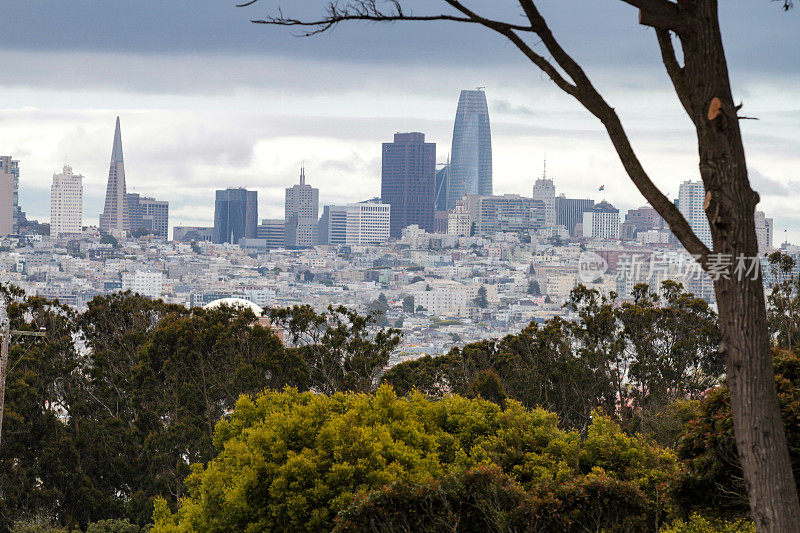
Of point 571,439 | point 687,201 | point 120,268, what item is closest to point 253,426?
point 571,439

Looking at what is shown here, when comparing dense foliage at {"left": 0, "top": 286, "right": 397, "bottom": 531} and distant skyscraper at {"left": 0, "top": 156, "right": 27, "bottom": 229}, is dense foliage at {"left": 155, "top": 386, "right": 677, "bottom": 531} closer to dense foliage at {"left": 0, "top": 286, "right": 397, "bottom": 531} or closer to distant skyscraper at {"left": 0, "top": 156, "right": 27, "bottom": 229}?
dense foliage at {"left": 0, "top": 286, "right": 397, "bottom": 531}

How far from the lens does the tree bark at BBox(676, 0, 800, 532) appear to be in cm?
297

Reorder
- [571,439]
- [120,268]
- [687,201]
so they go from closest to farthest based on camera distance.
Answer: [571,439], [687,201], [120,268]

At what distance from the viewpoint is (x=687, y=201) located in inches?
4562

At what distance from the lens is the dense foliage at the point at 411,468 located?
20.3 ft

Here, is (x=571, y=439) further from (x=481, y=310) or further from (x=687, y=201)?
(x=481, y=310)

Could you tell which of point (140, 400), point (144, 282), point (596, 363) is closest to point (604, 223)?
point (144, 282)

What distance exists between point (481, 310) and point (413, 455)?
13714cm

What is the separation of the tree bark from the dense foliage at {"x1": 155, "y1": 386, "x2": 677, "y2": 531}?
10.4 feet

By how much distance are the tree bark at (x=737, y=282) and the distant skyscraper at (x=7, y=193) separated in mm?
197284

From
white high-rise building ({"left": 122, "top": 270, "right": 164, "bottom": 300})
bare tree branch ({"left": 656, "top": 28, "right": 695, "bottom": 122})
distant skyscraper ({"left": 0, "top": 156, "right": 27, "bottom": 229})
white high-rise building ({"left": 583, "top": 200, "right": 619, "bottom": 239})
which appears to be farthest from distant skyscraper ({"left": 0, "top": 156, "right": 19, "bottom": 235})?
bare tree branch ({"left": 656, "top": 28, "right": 695, "bottom": 122})

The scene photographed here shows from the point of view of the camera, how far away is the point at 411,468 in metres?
8.06

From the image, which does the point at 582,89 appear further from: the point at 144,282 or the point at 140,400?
the point at 144,282

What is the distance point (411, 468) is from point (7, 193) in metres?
196
